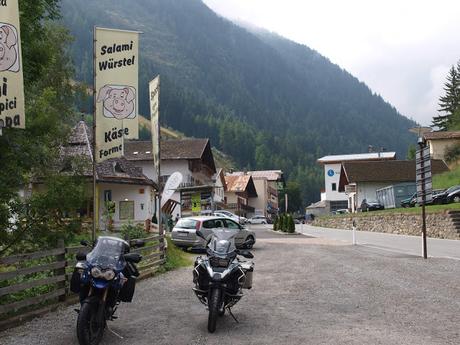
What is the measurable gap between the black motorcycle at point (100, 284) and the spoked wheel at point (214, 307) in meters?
1.14

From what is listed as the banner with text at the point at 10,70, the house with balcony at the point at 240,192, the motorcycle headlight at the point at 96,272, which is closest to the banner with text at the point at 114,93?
Result: the banner with text at the point at 10,70

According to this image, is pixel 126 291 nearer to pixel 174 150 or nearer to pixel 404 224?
pixel 404 224

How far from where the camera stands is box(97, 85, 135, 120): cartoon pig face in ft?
39.4

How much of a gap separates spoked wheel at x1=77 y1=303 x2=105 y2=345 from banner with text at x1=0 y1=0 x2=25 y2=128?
267cm

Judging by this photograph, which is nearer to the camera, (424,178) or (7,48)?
(7,48)

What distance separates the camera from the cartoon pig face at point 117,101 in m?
12.0

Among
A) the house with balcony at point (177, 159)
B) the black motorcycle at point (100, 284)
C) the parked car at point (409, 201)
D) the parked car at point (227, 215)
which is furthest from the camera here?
the house with balcony at point (177, 159)

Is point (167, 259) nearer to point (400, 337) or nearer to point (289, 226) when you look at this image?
point (400, 337)

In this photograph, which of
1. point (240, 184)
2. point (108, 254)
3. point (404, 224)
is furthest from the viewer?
point (240, 184)

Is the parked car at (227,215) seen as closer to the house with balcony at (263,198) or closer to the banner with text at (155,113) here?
the banner with text at (155,113)

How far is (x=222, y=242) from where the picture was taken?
8383 millimetres

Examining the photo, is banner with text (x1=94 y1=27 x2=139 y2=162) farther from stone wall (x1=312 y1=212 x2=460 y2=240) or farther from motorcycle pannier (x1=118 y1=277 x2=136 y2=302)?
stone wall (x1=312 y1=212 x2=460 y2=240)

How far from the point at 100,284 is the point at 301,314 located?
3689 millimetres

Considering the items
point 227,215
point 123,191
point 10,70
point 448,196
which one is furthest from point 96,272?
point 227,215
